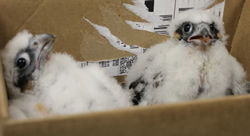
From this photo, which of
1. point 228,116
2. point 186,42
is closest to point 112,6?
point 186,42

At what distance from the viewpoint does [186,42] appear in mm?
→ 1305

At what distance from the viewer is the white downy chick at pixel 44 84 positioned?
105 cm

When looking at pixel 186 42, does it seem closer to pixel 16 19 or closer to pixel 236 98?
pixel 236 98

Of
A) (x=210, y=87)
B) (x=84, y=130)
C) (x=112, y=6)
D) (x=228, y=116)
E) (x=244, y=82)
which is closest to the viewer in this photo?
(x=84, y=130)

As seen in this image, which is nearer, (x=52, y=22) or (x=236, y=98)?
(x=236, y=98)

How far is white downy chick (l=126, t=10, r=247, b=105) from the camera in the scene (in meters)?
1.22

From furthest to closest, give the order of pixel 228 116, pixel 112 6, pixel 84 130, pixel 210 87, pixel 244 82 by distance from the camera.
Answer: pixel 112 6
pixel 244 82
pixel 210 87
pixel 228 116
pixel 84 130

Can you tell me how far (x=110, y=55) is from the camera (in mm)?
1603

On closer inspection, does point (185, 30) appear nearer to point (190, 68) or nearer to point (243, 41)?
point (190, 68)

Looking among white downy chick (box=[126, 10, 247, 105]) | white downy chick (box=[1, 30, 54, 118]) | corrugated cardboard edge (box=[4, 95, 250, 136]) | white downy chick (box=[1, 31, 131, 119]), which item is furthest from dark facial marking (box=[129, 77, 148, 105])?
corrugated cardboard edge (box=[4, 95, 250, 136])

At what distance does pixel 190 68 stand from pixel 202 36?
0.12m

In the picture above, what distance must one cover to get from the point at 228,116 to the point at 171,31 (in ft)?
2.08

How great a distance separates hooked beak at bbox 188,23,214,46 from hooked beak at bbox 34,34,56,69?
0.51 meters

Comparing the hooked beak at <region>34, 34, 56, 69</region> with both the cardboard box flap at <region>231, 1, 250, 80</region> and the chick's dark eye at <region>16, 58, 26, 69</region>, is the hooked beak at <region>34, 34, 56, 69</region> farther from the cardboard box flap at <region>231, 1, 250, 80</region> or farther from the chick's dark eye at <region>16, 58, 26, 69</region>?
the cardboard box flap at <region>231, 1, 250, 80</region>
